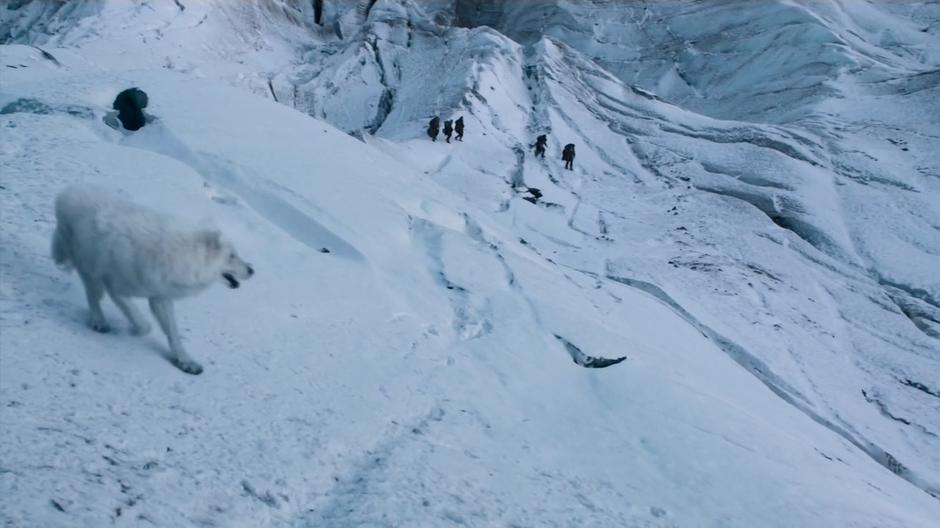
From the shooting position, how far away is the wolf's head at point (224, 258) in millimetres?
4074

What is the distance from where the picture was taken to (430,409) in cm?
493

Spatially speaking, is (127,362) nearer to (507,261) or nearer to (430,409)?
(430,409)

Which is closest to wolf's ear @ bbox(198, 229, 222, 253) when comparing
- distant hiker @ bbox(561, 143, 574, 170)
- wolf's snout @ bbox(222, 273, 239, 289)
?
A: wolf's snout @ bbox(222, 273, 239, 289)

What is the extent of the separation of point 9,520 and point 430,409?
2.88 m

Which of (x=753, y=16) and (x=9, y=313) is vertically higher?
(x=753, y=16)

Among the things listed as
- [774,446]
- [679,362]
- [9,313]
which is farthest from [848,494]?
[9,313]

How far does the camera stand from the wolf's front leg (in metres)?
4.06

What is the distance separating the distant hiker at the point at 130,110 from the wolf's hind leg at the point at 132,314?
20.9 ft

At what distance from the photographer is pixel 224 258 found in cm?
422

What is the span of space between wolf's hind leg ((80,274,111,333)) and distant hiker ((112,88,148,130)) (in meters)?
6.25

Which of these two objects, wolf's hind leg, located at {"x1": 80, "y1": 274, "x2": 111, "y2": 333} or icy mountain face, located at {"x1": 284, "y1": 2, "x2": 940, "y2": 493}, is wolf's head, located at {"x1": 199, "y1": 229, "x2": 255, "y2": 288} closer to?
wolf's hind leg, located at {"x1": 80, "y1": 274, "x2": 111, "y2": 333}

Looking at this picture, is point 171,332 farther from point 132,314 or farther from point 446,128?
point 446,128

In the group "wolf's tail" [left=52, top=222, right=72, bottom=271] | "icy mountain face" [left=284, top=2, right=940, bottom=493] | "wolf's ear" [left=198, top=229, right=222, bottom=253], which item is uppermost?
"wolf's ear" [left=198, top=229, right=222, bottom=253]

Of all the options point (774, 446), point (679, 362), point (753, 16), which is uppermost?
point (753, 16)
